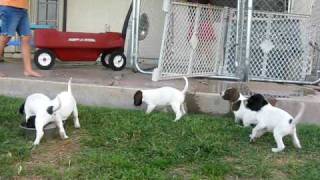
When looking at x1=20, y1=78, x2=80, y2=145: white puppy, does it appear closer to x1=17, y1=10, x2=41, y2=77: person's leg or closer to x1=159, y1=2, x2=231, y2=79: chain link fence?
x1=17, y1=10, x2=41, y2=77: person's leg

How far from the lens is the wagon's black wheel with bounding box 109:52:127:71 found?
25.4 ft

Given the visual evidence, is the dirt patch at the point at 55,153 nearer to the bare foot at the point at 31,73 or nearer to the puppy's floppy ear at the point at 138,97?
the puppy's floppy ear at the point at 138,97

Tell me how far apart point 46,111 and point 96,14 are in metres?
4.64

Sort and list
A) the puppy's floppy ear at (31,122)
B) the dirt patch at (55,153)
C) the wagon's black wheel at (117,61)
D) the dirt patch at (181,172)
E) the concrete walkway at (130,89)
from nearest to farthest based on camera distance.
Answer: the dirt patch at (181,172), the dirt patch at (55,153), the puppy's floppy ear at (31,122), the concrete walkway at (130,89), the wagon's black wheel at (117,61)

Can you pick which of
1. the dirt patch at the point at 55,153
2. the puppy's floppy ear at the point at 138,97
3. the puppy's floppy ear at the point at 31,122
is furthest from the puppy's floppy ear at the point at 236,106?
the puppy's floppy ear at the point at 31,122

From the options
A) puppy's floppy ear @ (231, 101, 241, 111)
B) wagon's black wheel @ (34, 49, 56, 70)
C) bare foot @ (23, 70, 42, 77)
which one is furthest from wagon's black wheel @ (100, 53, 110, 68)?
puppy's floppy ear @ (231, 101, 241, 111)

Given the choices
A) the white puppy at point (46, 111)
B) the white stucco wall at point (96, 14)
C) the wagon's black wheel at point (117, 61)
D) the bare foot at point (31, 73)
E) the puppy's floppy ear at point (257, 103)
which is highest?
the white stucco wall at point (96, 14)

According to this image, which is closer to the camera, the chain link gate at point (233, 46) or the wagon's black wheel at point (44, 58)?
the chain link gate at point (233, 46)

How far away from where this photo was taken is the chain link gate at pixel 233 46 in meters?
7.02

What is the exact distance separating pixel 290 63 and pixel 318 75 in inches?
17.5

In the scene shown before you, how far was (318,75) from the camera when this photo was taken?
7523 mm

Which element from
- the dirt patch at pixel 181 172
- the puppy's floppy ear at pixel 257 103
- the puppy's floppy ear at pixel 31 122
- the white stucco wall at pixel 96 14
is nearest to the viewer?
the dirt patch at pixel 181 172

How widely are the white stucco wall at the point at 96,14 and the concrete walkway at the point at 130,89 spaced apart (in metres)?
1.98

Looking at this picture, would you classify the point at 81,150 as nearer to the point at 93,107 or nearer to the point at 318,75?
the point at 93,107
